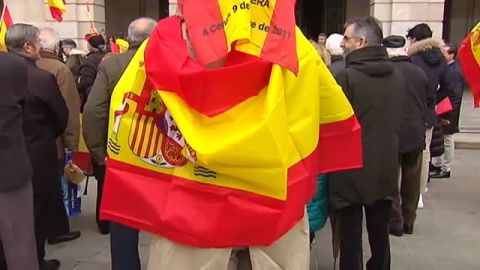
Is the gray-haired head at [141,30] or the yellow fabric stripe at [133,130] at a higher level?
the gray-haired head at [141,30]

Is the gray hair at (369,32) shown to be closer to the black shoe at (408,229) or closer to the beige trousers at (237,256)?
the beige trousers at (237,256)

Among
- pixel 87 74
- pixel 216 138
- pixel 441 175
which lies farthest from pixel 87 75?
pixel 441 175

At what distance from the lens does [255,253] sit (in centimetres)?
205

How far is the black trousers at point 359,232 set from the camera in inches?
148

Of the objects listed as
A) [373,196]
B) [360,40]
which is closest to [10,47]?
[360,40]

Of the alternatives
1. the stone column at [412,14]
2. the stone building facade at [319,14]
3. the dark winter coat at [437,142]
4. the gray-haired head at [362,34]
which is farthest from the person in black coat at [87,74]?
the stone column at [412,14]

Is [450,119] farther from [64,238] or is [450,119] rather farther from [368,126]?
[64,238]

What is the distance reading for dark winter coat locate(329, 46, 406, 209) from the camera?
3.62 metres

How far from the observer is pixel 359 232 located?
149 inches

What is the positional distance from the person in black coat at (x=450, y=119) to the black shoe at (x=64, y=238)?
455 centimetres

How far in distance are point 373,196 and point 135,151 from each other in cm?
201

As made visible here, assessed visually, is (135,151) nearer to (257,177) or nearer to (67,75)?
(257,177)

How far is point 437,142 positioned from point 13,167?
5.49 m

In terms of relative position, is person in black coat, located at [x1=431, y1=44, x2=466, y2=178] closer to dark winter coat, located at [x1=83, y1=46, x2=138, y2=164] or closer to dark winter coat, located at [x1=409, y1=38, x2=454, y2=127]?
dark winter coat, located at [x1=409, y1=38, x2=454, y2=127]
